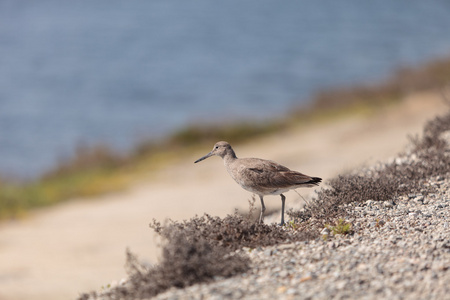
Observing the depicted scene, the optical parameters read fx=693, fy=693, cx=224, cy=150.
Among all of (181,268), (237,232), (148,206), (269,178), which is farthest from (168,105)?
(181,268)

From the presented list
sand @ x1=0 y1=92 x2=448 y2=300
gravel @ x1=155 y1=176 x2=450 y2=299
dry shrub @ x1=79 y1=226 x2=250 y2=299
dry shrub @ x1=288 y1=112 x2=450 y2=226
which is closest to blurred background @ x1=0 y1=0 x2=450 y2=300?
sand @ x1=0 y1=92 x2=448 y2=300

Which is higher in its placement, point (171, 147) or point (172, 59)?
point (172, 59)

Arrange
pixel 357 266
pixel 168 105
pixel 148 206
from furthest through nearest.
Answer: pixel 168 105 → pixel 148 206 → pixel 357 266

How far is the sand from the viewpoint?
16.0 meters

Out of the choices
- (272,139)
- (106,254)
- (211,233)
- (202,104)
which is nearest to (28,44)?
(202,104)

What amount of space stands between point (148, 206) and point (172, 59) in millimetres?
37017

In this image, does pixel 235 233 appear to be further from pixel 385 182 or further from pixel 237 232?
pixel 385 182

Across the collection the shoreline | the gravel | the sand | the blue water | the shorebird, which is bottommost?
the gravel

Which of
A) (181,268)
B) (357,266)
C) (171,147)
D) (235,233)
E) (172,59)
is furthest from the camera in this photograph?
(172,59)

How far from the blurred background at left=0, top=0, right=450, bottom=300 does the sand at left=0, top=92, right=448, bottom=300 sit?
0.08 metres

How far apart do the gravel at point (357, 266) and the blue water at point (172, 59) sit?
22542mm

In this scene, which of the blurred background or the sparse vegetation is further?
the blurred background

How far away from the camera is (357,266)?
293 inches

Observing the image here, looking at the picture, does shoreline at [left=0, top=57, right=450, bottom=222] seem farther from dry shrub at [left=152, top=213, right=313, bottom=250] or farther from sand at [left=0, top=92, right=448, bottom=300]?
dry shrub at [left=152, top=213, right=313, bottom=250]
